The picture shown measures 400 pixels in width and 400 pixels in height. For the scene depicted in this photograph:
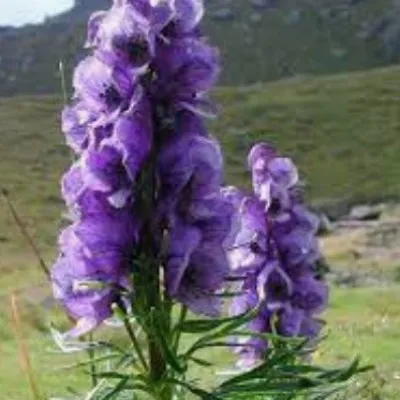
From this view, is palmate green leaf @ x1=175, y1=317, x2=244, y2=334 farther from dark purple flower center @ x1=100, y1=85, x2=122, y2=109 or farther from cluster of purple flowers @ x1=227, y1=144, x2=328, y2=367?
cluster of purple flowers @ x1=227, y1=144, x2=328, y2=367

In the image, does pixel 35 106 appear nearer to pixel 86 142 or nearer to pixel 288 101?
pixel 288 101

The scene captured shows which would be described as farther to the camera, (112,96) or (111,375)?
(112,96)

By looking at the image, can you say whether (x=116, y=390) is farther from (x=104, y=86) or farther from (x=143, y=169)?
(x=104, y=86)

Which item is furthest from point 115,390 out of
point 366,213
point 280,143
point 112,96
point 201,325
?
Result: point 280,143

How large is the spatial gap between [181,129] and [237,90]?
465 ft

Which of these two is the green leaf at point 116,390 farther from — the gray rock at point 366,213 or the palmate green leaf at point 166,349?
the gray rock at point 366,213

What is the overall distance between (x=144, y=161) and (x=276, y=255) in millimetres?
1862

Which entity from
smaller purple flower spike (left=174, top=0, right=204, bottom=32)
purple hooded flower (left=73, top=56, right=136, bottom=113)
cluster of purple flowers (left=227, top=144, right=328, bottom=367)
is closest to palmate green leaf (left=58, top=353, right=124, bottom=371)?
purple hooded flower (left=73, top=56, right=136, bottom=113)

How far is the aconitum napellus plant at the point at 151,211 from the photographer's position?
3.53 m

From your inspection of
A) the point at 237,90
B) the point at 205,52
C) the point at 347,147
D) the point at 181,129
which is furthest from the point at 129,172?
the point at 237,90

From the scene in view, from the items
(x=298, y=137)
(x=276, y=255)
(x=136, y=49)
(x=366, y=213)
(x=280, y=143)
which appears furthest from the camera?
(x=298, y=137)

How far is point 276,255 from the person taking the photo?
5387 millimetres

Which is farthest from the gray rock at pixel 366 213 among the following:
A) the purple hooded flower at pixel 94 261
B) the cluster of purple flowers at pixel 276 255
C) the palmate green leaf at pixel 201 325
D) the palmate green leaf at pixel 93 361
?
the palmate green leaf at pixel 201 325

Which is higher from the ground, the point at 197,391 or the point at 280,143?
the point at 197,391
